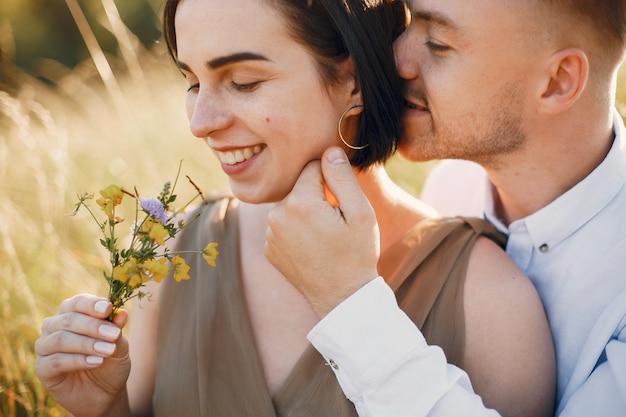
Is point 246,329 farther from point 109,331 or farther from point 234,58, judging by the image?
point 234,58

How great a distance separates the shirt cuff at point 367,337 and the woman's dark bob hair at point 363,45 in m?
0.74

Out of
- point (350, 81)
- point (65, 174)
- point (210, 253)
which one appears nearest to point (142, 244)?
point (210, 253)

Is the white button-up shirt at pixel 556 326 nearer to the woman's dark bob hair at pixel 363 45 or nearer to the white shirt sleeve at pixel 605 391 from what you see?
the white shirt sleeve at pixel 605 391

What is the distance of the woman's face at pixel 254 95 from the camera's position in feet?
7.27

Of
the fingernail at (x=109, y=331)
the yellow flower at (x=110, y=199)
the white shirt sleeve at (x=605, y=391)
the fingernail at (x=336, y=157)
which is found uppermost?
the yellow flower at (x=110, y=199)

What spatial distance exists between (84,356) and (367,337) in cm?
92

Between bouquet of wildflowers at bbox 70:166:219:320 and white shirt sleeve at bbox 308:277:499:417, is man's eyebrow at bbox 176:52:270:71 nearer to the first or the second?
bouquet of wildflowers at bbox 70:166:219:320

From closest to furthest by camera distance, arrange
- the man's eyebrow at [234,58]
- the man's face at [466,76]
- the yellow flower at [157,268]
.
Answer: the yellow flower at [157,268] < the man's eyebrow at [234,58] < the man's face at [466,76]

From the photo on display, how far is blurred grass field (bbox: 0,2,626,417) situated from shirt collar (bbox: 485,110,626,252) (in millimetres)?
2372

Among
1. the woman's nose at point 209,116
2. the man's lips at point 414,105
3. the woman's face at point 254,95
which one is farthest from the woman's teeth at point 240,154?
the man's lips at point 414,105

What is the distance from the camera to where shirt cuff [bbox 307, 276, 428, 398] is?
204cm

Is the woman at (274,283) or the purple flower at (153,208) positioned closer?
the purple flower at (153,208)

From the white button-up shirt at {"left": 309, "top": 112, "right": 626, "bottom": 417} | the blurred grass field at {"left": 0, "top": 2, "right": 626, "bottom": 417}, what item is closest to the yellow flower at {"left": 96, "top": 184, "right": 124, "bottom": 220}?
the white button-up shirt at {"left": 309, "top": 112, "right": 626, "bottom": 417}

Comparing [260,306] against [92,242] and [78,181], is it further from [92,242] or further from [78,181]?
[78,181]
